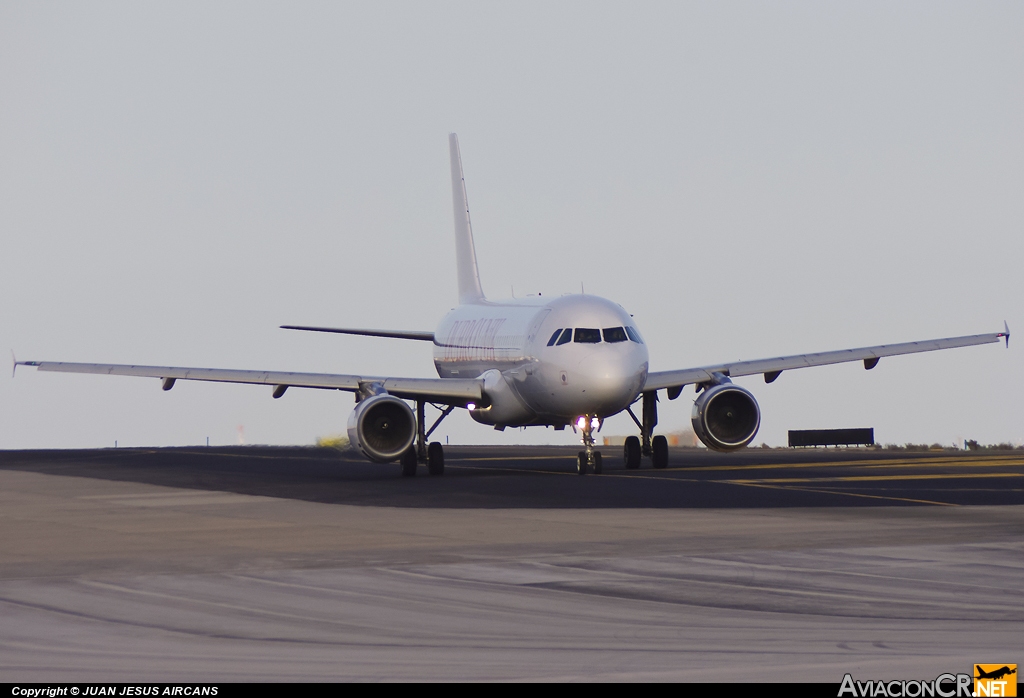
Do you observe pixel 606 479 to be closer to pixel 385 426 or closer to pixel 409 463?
pixel 385 426

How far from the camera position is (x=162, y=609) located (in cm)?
1252

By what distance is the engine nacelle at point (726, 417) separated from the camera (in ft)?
117

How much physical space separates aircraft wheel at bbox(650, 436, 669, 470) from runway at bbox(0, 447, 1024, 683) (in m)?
7.30

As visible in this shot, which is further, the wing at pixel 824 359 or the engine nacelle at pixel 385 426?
the wing at pixel 824 359

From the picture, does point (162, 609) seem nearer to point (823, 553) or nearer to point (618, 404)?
point (823, 553)

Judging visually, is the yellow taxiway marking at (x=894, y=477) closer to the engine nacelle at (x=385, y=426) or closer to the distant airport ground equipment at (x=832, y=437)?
the engine nacelle at (x=385, y=426)

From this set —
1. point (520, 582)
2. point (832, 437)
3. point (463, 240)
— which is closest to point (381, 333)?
point (463, 240)

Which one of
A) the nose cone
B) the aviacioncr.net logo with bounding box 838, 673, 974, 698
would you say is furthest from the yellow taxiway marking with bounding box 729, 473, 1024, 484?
the aviacioncr.net logo with bounding box 838, 673, 974, 698

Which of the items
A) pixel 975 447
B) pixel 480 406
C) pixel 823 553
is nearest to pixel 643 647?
pixel 823 553

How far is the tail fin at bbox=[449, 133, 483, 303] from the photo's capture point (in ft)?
167

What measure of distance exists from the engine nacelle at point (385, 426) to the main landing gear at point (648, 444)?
5.35 metres

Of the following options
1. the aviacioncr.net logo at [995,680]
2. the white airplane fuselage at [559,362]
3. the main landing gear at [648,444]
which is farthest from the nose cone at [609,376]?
the aviacioncr.net logo at [995,680]

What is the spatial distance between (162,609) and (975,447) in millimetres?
43387

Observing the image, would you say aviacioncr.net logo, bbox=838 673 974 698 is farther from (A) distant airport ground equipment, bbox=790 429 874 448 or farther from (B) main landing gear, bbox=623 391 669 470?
(A) distant airport ground equipment, bbox=790 429 874 448
